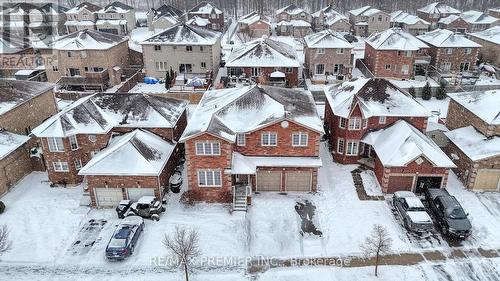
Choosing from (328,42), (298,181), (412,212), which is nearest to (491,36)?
(328,42)

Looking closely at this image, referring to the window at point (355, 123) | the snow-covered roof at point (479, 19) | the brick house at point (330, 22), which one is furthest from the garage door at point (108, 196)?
the snow-covered roof at point (479, 19)

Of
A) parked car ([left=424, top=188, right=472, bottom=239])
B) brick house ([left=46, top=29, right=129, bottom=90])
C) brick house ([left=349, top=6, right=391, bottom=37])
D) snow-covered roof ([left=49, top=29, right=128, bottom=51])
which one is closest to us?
parked car ([left=424, top=188, right=472, bottom=239])

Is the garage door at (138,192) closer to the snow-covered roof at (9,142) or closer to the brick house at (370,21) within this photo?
the snow-covered roof at (9,142)

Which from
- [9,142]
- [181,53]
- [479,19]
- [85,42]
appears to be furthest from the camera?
[479,19]

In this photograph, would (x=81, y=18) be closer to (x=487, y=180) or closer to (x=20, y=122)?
(x=20, y=122)

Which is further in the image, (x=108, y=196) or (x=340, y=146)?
(x=340, y=146)

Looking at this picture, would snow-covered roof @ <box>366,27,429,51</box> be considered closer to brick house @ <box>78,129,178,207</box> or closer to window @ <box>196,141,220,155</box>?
window @ <box>196,141,220,155</box>

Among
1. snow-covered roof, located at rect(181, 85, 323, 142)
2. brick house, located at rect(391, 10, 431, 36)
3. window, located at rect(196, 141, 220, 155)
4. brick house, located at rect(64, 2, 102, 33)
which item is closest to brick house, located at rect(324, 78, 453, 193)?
snow-covered roof, located at rect(181, 85, 323, 142)
